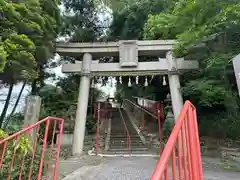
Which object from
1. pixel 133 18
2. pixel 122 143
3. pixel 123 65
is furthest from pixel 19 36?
pixel 133 18

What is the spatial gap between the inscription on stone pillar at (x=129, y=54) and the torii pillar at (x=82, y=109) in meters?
1.42

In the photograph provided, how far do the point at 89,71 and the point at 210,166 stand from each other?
570cm

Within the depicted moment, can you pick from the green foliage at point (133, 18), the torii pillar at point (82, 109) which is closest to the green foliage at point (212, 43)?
the green foliage at point (133, 18)

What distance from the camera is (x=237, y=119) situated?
8.69m

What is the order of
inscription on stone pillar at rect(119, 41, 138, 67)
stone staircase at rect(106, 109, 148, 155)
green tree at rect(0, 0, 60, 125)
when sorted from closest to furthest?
1. green tree at rect(0, 0, 60, 125)
2. inscription on stone pillar at rect(119, 41, 138, 67)
3. stone staircase at rect(106, 109, 148, 155)

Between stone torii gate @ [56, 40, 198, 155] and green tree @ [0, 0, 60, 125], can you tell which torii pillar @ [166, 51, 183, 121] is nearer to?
stone torii gate @ [56, 40, 198, 155]

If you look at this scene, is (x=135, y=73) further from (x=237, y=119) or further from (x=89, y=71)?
(x=237, y=119)

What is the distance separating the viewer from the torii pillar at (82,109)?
894 centimetres

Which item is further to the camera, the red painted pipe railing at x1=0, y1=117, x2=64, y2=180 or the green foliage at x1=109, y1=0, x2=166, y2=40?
the green foliage at x1=109, y1=0, x2=166, y2=40

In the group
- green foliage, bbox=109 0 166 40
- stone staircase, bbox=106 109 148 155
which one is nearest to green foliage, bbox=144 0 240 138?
green foliage, bbox=109 0 166 40

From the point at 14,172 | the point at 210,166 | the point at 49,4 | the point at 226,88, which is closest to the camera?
the point at 14,172

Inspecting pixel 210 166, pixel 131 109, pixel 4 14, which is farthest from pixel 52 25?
pixel 131 109

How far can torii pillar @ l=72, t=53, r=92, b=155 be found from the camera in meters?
8.94

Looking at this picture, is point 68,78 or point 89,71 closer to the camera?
point 89,71
